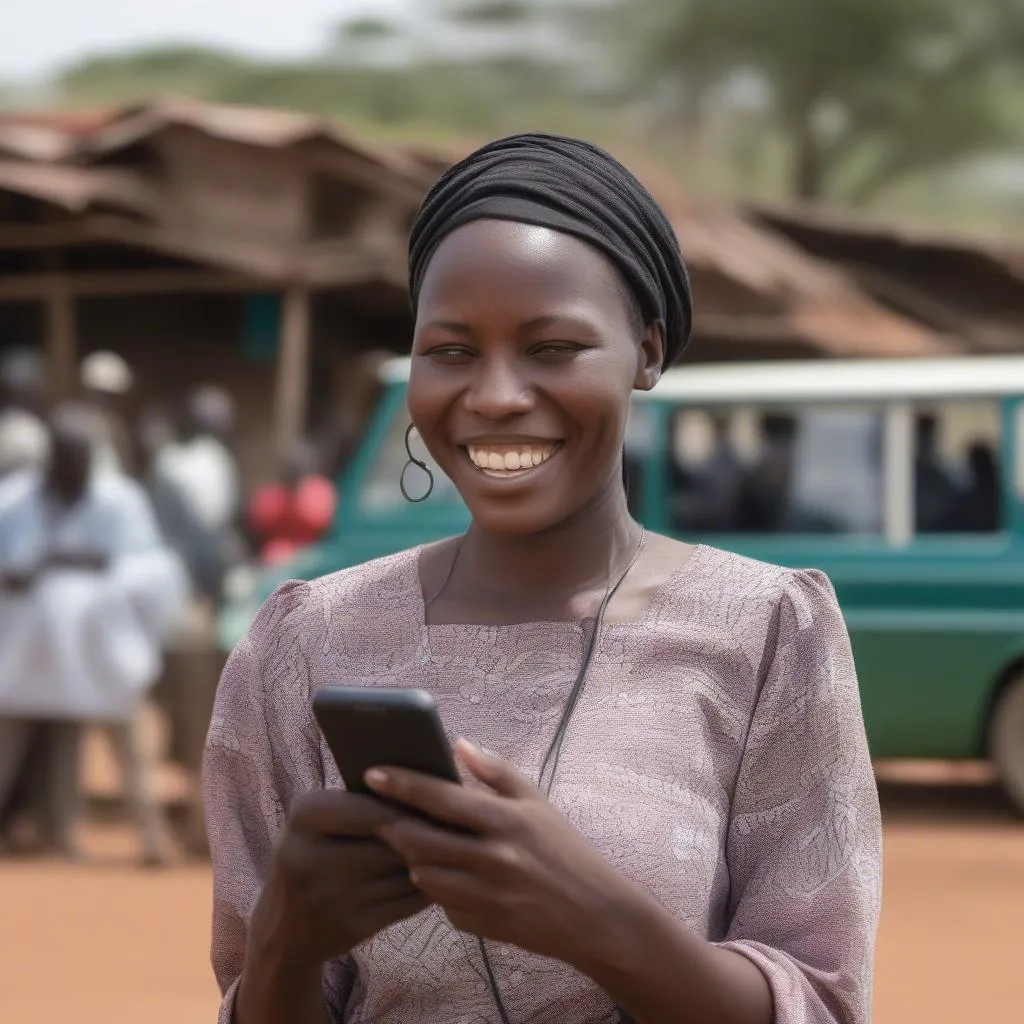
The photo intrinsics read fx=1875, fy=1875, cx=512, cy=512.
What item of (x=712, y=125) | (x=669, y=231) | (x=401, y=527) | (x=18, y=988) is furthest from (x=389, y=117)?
(x=669, y=231)

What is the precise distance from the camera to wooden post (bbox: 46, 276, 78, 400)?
41.6ft

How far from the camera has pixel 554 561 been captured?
69.2 inches

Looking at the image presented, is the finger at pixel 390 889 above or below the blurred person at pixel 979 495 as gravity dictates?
above

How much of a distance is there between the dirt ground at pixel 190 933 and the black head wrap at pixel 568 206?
12.9 feet

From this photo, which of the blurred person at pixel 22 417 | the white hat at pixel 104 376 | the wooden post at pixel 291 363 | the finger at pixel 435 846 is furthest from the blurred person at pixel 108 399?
the finger at pixel 435 846

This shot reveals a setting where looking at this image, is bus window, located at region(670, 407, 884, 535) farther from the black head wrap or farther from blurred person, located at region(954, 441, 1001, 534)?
the black head wrap

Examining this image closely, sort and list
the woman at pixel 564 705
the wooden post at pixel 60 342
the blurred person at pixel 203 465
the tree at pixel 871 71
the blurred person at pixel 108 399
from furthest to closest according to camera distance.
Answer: the tree at pixel 871 71 < the wooden post at pixel 60 342 < the blurred person at pixel 108 399 < the blurred person at pixel 203 465 < the woman at pixel 564 705

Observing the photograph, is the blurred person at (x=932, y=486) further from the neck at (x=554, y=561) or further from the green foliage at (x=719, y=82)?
the green foliage at (x=719, y=82)

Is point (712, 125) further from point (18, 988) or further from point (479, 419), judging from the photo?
point (479, 419)

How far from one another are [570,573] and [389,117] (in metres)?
42.6

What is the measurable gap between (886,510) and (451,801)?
682 cm

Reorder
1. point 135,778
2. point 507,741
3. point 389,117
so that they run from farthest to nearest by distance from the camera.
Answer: point 389,117 < point 135,778 < point 507,741

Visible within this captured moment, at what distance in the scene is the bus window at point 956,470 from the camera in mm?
7977

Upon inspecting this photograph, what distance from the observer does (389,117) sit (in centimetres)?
4325
